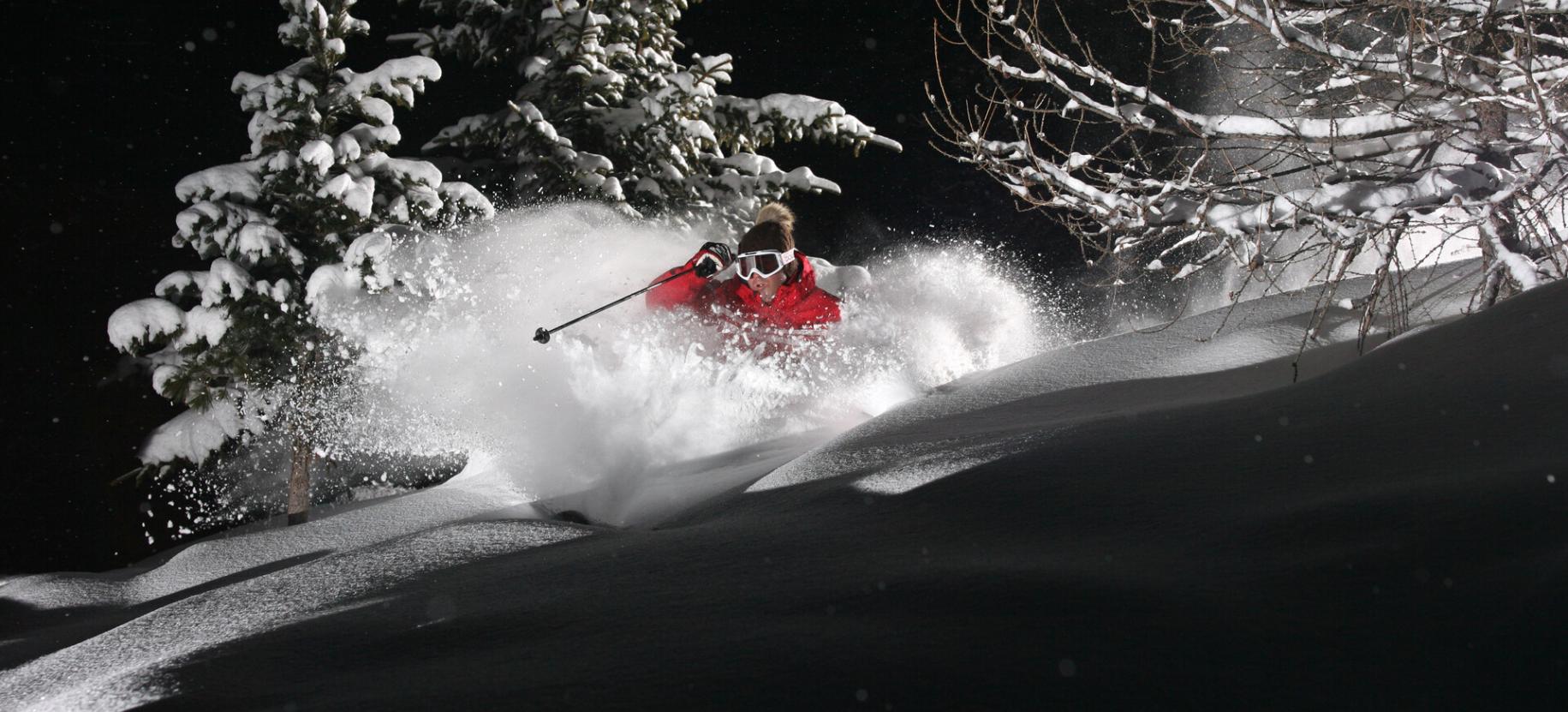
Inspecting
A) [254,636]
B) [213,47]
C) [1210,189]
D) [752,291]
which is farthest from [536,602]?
[213,47]

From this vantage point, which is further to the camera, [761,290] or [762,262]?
[761,290]

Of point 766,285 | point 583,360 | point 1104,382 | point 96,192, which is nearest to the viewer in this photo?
point 1104,382

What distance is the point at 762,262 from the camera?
7.76 metres

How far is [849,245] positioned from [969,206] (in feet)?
13.2

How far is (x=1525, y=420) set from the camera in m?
2.61

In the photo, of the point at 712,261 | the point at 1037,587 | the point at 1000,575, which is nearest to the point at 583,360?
the point at 712,261

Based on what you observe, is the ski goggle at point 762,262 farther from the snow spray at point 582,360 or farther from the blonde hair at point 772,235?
the snow spray at point 582,360

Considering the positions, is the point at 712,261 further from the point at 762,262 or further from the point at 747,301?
the point at 747,301

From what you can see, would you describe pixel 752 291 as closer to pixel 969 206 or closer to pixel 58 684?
pixel 58 684

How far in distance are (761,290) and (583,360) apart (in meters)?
1.54

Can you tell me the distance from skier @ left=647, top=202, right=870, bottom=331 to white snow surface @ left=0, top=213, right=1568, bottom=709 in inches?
107

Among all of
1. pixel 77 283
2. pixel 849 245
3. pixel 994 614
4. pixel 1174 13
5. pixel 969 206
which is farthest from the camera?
pixel 969 206

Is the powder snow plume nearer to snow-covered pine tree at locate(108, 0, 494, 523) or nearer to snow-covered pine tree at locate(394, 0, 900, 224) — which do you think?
snow-covered pine tree at locate(108, 0, 494, 523)

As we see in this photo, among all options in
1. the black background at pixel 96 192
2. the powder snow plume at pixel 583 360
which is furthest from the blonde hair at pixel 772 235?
the black background at pixel 96 192
